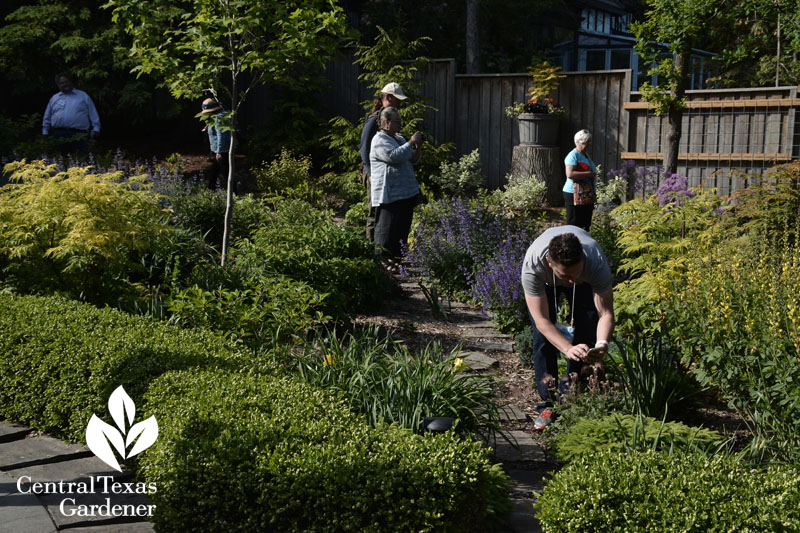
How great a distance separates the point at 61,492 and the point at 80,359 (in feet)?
2.81

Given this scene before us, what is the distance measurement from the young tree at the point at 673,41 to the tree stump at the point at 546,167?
87.6 inches

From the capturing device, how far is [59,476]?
362 cm

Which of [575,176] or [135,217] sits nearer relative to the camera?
[135,217]

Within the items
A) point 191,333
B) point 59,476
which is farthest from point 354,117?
point 59,476

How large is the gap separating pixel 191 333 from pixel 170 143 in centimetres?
1196

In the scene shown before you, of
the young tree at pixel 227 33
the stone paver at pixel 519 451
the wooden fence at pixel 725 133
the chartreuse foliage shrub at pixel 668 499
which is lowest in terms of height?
the stone paver at pixel 519 451

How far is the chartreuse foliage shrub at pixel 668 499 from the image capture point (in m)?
2.79

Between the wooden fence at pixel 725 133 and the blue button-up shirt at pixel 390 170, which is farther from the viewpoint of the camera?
the wooden fence at pixel 725 133

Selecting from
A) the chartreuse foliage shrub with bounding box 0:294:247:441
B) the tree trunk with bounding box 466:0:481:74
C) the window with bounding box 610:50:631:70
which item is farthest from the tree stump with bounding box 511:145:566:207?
the window with bounding box 610:50:631:70

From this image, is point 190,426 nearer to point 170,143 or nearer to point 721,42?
point 170,143

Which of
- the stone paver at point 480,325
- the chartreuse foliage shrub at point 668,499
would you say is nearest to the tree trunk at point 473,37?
the stone paver at point 480,325

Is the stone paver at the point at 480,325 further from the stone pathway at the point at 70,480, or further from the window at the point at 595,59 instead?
the window at the point at 595,59

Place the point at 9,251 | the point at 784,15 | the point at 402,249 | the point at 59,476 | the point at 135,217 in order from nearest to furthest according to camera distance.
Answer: the point at 59,476 < the point at 9,251 < the point at 135,217 < the point at 402,249 < the point at 784,15

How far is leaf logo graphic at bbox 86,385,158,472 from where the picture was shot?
360 cm
